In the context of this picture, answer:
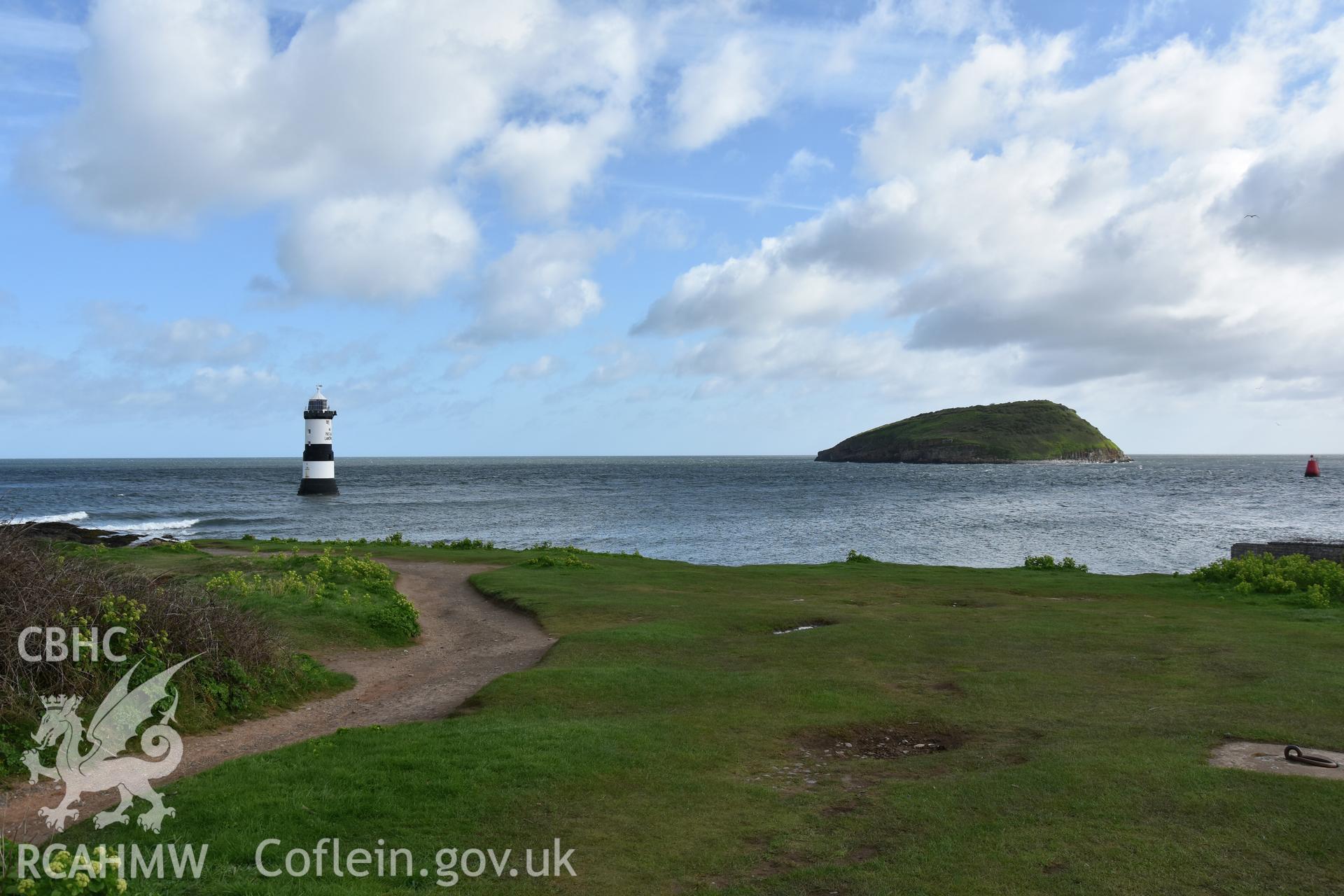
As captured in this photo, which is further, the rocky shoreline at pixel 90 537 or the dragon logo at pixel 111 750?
the rocky shoreline at pixel 90 537

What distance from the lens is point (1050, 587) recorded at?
29.9 meters

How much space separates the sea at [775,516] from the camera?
51.9 metres

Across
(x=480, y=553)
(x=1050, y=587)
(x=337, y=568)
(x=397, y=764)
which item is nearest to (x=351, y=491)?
(x=480, y=553)

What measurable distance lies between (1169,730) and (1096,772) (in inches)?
104

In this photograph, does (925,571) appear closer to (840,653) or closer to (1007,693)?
(840,653)

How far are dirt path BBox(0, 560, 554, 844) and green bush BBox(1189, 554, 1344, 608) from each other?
73.3 ft

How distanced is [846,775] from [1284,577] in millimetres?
24083

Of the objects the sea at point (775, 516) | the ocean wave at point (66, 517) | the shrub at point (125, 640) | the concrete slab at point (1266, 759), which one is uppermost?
the shrub at point (125, 640)

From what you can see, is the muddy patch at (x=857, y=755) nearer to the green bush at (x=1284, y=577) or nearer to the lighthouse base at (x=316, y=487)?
the green bush at (x=1284, y=577)

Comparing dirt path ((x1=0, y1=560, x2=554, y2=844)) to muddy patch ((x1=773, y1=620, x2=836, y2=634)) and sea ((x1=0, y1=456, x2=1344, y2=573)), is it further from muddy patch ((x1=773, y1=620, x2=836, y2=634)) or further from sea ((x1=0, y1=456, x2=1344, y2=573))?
sea ((x1=0, y1=456, x2=1344, y2=573))

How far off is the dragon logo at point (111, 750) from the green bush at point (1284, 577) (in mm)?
27838

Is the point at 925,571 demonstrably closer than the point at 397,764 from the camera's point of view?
No

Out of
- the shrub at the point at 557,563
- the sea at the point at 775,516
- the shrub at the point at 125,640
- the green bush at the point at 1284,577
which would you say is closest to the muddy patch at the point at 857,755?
the shrub at the point at 125,640

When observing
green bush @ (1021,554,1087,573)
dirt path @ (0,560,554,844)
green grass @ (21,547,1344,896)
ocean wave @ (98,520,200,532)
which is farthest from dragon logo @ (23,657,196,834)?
ocean wave @ (98,520,200,532)
